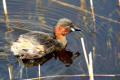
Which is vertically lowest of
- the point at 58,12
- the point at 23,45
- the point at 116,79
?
the point at 116,79

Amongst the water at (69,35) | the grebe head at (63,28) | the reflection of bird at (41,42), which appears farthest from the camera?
the grebe head at (63,28)

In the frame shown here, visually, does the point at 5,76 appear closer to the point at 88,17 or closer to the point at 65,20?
the point at 65,20

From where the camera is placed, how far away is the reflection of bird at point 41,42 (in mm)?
7402

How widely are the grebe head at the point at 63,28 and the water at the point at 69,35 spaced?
197mm

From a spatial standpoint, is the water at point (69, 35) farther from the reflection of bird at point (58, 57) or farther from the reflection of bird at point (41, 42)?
the reflection of bird at point (41, 42)

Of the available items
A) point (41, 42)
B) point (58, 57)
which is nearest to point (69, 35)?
point (58, 57)

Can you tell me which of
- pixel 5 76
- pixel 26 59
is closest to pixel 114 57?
pixel 26 59

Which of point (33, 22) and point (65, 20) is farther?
point (33, 22)

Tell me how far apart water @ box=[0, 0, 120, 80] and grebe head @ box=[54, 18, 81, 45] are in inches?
7.8

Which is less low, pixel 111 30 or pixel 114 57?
pixel 111 30

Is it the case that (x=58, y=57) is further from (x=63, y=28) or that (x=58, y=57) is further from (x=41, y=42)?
(x=63, y=28)

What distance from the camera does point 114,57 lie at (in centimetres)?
752

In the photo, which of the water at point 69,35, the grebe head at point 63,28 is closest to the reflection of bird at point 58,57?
the water at point 69,35

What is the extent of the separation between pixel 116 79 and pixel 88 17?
2.44m
